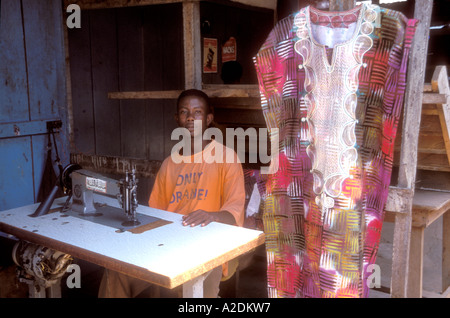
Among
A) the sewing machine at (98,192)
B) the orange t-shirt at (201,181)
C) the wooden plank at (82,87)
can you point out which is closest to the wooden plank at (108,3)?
the wooden plank at (82,87)

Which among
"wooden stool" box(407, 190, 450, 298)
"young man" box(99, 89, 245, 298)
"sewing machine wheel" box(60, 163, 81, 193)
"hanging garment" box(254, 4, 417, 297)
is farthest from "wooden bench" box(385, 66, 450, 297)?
"sewing machine wheel" box(60, 163, 81, 193)

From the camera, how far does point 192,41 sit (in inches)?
107

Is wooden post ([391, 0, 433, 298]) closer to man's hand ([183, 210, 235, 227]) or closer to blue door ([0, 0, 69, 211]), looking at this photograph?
man's hand ([183, 210, 235, 227])

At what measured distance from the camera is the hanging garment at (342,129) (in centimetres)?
193

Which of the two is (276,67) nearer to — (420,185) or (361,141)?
(361,141)

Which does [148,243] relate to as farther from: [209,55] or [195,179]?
[209,55]

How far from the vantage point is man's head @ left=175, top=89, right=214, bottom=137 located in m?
2.61

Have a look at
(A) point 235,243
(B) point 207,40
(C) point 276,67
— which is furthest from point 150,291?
(B) point 207,40

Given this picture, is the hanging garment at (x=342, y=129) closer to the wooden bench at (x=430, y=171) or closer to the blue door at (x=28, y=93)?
the wooden bench at (x=430, y=171)

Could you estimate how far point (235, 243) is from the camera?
184 centimetres

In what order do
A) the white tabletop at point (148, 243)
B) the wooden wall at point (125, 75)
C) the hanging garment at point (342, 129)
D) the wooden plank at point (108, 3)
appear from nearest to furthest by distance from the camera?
the white tabletop at point (148, 243) < the hanging garment at point (342, 129) < the wooden plank at point (108, 3) < the wooden wall at point (125, 75)

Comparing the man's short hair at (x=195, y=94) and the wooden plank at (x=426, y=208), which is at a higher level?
the man's short hair at (x=195, y=94)

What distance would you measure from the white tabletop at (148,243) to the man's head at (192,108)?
2.05 ft

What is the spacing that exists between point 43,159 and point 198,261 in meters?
2.08
